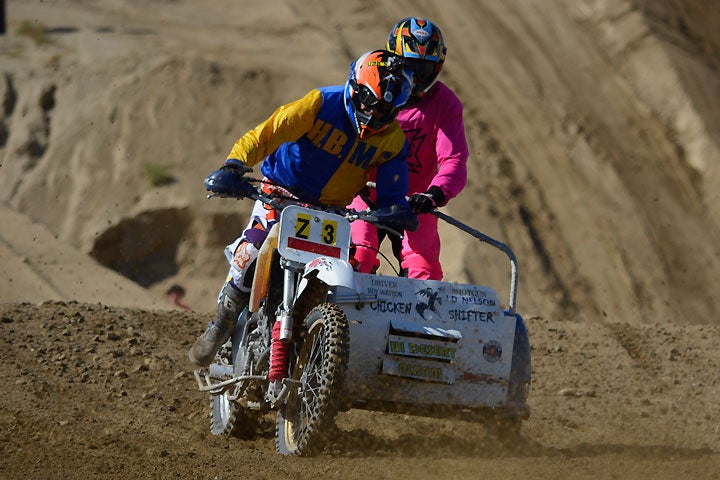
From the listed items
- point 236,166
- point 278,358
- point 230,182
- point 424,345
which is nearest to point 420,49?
point 236,166

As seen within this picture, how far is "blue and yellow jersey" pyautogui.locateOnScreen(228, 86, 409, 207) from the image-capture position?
629cm

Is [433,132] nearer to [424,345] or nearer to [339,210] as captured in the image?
[339,210]

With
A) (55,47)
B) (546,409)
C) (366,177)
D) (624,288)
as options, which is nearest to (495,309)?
(366,177)

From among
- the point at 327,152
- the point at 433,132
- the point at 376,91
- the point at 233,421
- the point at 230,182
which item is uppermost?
the point at 376,91

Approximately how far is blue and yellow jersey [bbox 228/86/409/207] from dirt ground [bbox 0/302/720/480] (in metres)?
1.55

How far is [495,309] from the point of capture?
6266 millimetres

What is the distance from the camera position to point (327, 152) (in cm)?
645

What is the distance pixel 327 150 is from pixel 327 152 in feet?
0.05

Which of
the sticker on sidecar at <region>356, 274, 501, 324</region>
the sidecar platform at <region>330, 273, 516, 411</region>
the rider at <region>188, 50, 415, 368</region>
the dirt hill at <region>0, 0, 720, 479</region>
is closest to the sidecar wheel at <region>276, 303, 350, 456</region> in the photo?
the sidecar platform at <region>330, 273, 516, 411</region>

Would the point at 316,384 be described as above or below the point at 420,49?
below

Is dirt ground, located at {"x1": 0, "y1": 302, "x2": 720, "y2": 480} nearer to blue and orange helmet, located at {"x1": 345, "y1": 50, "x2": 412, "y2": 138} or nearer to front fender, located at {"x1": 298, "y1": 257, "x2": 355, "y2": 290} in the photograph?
front fender, located at {"x1": 298, "y1": 257, "x2": 355, "y2": 290}

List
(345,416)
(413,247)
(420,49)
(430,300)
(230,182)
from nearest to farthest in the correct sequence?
1. (230,182)
2. (430,300)
3. (420,49)
4. (413,247)
5. (345,416)

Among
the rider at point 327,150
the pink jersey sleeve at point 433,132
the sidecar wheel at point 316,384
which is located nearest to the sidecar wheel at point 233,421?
the rider at point 327,150

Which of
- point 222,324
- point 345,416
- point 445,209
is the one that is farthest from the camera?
point 445,209
